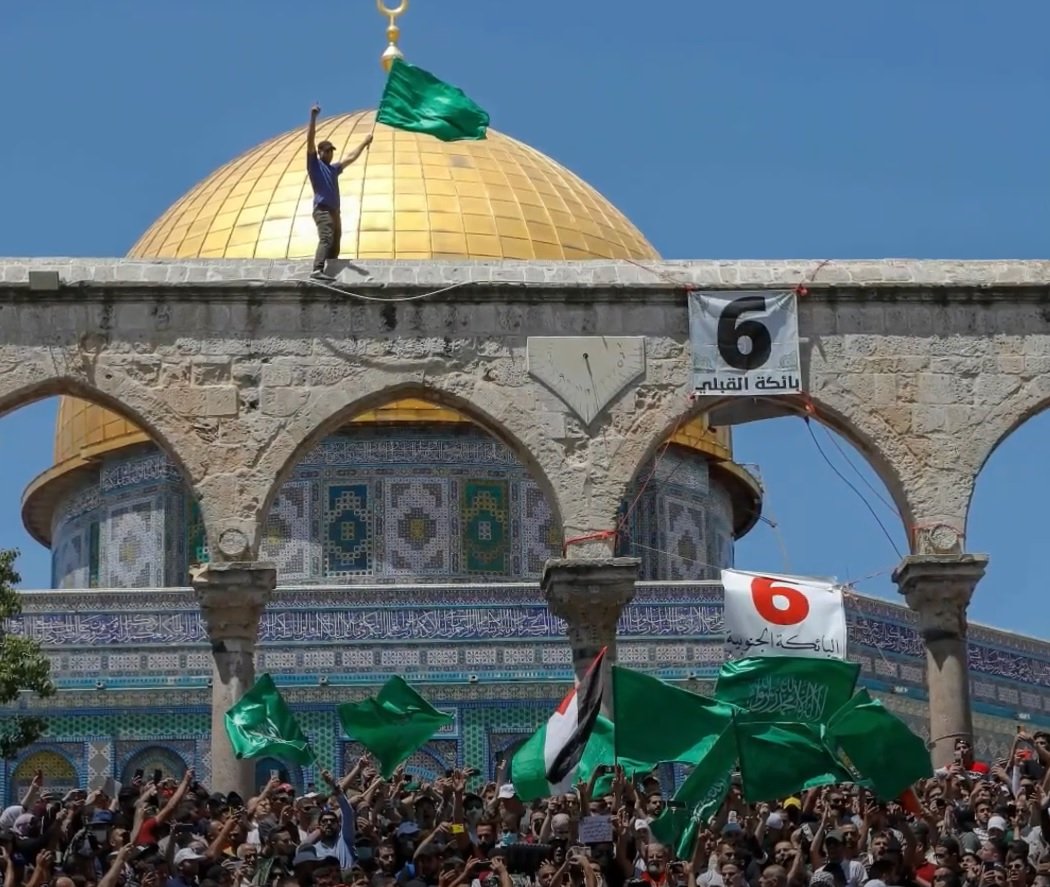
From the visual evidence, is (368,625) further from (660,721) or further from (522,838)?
(522,838)

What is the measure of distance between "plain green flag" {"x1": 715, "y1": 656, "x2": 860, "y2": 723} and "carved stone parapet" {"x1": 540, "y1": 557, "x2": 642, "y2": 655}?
301 centimetres

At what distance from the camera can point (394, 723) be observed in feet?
70.4

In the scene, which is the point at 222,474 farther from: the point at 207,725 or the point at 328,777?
the point at 207,725

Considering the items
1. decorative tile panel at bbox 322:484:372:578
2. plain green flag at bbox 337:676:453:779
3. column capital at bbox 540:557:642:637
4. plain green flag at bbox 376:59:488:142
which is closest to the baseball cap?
plain green flag at bbox 337:676:453:779

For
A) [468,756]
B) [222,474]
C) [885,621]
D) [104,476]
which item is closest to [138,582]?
[104,476]

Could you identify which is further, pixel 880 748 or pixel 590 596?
pixel 590 596

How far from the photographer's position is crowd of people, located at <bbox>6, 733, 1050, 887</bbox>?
16.7 meters

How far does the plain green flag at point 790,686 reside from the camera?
64.7 feet

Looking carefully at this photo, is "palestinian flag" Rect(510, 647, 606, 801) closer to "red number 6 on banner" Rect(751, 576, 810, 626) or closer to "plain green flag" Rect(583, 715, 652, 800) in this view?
"plain green flag" Rect(583, 715, 652, 800)

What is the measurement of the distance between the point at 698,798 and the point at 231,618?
17.4 ft

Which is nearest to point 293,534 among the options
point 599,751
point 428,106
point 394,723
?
point 428,106

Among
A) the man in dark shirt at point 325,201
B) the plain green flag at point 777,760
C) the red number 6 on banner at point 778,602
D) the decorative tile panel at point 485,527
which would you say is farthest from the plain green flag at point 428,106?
the decorative tile panel at point 485,527

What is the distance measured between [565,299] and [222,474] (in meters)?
3.07

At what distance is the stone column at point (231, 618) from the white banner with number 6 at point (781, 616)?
11.8 feet
